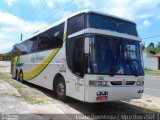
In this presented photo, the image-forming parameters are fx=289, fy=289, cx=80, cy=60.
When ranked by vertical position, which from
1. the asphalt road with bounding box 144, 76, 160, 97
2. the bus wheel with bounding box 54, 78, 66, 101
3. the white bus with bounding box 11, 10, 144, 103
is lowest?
the asphalt road with bounding box 144, 76, 160, 97

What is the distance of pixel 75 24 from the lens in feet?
→ 34.2

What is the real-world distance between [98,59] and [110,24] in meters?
1.51

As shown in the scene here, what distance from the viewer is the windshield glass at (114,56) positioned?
9078 mm

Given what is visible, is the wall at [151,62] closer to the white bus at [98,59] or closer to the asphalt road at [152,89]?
the asphalt road at [152,89]

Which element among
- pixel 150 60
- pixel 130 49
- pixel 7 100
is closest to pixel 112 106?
pixel 130 49

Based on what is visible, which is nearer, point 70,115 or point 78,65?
point 70,115

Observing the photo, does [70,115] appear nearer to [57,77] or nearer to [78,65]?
[78,65]

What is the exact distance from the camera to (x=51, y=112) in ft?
30.3

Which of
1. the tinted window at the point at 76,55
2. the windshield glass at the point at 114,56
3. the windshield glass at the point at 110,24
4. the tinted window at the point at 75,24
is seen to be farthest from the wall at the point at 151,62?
the tinted window at the point at 76,55

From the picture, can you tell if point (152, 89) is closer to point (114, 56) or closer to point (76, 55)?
point (114, 56)

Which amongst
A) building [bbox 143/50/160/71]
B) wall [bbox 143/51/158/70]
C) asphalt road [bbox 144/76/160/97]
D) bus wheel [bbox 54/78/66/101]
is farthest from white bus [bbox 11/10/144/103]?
wall [bbox 143/51/158/70]

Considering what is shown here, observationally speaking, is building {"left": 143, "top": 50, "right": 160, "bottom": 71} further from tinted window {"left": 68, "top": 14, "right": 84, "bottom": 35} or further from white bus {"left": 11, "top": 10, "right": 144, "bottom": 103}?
tinted window {"left": 68, "top": 14, "right": 84, "bottom": 35}

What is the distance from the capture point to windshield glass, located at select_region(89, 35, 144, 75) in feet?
29.8

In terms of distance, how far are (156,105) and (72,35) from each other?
4405mm
